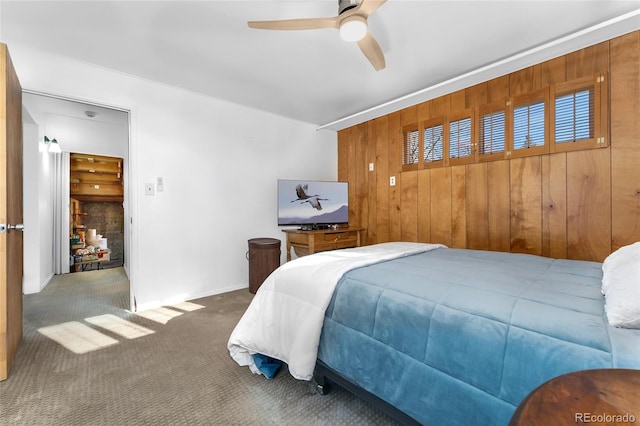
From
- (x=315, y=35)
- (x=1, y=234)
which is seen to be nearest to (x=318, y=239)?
(x=315, y=35)

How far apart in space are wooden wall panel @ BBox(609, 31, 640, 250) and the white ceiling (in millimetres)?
195

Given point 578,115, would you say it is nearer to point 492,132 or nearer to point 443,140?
point 492,132

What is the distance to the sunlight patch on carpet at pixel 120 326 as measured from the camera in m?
2.32

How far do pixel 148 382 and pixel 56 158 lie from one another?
433cm

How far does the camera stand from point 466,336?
98 cm

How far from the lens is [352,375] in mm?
1317

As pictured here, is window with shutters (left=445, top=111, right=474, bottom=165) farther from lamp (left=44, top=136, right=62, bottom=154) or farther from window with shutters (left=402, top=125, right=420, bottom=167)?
lamp (left=44, top=136, right=62, bottom=154)

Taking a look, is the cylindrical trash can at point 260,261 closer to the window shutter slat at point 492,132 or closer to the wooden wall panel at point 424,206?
the wooden wall panel at point 424,206

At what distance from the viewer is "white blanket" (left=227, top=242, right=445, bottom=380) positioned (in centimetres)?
139

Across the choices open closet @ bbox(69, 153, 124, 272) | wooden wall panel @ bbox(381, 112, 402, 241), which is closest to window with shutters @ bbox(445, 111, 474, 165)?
wooden wall panel @ bbox(381, 112, 402, 241)

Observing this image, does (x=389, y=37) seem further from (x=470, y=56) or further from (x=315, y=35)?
(x=470, y=56)

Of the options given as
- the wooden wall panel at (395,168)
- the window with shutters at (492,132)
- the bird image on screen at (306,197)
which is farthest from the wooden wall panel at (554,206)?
the bird image on screen at (306,197)

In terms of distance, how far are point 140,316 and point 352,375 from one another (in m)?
2.35

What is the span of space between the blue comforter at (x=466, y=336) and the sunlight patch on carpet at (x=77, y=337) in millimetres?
1878
